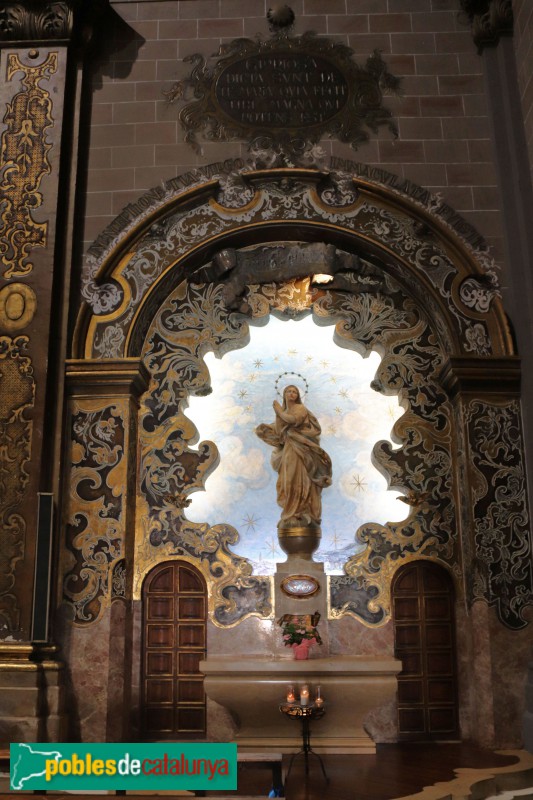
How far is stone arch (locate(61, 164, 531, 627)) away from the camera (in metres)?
9.22

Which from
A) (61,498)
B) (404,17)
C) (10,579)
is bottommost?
(10,579)

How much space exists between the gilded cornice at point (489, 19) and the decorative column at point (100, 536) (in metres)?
5.68

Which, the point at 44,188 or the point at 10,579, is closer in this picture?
the point at 10,579

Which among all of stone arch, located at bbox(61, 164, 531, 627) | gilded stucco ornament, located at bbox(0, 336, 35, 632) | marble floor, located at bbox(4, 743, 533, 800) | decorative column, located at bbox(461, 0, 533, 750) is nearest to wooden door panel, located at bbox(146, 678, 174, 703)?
stone arch, located at bbox(61, 164, 531, 627)

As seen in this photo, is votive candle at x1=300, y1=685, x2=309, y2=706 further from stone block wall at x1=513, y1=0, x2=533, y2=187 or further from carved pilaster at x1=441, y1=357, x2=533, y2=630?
stone block wall at x1=513, y1=0, x2=533, y2=187

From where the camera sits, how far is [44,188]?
32.1 feet

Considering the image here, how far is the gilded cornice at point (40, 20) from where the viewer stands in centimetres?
1020

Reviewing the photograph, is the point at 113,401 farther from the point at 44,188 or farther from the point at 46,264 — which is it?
the point at 44,188

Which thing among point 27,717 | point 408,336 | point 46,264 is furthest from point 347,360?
point 27,717

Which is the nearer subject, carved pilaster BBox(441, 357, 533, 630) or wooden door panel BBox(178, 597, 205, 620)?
carved pilaster BBox(441, 357, 533, 630)

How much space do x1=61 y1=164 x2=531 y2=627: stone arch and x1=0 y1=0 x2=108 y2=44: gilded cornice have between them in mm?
2260

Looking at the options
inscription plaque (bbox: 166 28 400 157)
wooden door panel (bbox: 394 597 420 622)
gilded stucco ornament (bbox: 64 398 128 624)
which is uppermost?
inscription plaque (bbox: 166 28 400 157)

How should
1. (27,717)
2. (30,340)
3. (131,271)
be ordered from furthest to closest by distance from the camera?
1. (131,271)
2. (30,340)
3. (27,717)

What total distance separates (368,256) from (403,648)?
14.7ft
